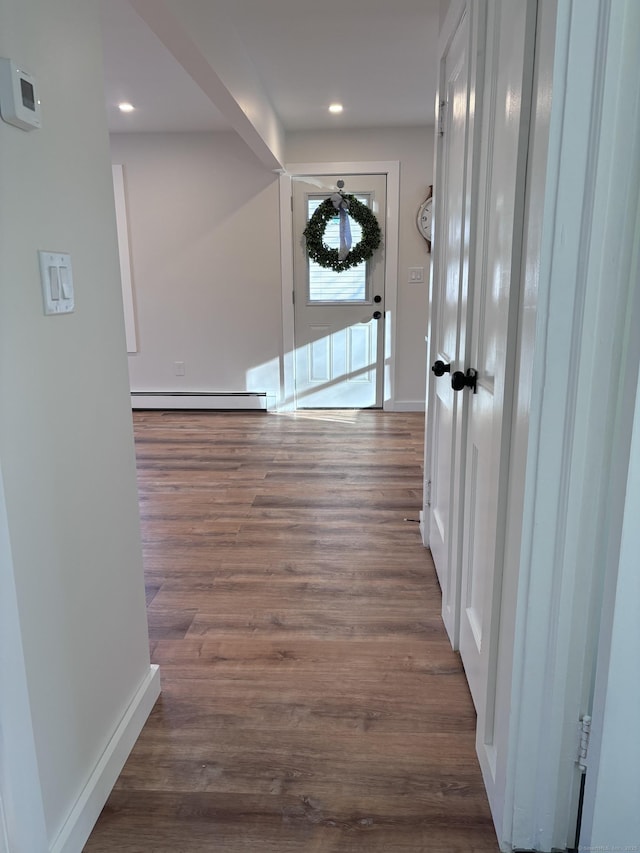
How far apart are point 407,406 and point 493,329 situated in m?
4.00

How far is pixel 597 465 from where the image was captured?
3.38 ft

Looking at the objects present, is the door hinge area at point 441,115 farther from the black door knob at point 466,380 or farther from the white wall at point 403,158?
the white wall at point 403,158

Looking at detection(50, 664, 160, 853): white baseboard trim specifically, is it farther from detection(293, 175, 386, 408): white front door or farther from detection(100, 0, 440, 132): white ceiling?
detection(293, 175, 386, 408): white front door

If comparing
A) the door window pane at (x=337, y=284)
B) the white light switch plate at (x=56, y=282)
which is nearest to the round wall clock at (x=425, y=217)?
the door window pane at (x=337, y=284)

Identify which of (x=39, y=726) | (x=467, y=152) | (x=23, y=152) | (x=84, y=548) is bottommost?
(x=39, y=726)

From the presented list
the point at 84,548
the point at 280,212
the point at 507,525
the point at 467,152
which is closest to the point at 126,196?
the point at 280,212

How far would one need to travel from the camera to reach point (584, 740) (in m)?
1.15

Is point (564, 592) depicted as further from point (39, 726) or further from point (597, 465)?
point (39, 726)

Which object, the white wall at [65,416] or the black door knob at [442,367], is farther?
the black door knob at [442,367]

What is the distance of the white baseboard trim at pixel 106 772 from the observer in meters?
1.22

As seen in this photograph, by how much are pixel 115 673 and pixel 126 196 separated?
15.3ft

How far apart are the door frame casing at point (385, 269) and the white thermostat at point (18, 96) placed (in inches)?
164

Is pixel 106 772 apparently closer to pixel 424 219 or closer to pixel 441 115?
pixel 441 115

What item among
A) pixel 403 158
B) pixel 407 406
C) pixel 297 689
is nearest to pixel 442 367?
pixel 297 689
